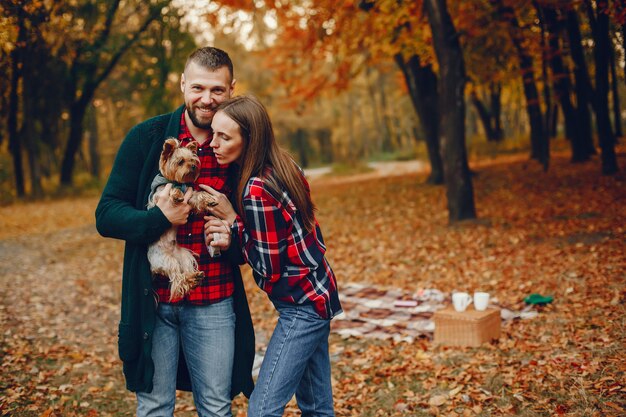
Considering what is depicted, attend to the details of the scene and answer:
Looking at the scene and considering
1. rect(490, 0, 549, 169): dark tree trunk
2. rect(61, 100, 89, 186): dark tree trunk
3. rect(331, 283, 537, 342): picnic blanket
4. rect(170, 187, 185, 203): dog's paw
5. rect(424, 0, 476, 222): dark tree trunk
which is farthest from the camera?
rect(61, 100, 89, 186): dark tree trunk

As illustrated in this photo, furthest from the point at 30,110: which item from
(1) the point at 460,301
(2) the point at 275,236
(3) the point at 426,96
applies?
(2) the point at 275,236

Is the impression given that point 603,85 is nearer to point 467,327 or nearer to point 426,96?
point 426,96

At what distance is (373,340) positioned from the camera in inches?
257

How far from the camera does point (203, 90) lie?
9.63 feet

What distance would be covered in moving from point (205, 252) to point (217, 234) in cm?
20

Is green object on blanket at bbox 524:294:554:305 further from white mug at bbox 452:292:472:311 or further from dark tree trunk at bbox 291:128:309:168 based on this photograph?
dark tree trunk at bbox 291:128:309:168

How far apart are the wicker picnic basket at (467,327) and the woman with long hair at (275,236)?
325 centimetres

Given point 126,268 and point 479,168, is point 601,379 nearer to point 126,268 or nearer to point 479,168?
point 126,268

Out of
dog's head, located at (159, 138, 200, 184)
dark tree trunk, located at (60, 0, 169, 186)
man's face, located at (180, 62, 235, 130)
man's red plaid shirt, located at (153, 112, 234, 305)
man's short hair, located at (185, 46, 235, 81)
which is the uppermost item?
dark tree trunk, located at (60, 0, 169, 186)

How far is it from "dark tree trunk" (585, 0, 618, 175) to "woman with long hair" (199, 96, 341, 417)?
11342mm

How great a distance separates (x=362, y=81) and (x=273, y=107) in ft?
26.3

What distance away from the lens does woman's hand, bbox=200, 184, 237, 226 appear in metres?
2.93

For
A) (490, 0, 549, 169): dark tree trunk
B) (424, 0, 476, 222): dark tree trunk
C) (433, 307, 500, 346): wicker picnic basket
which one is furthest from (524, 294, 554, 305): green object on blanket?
(490, 0, 549, 169): dark tree trunk

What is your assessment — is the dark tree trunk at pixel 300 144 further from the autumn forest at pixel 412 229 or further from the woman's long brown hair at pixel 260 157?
the woman's long brown hair at pixel 260 157
